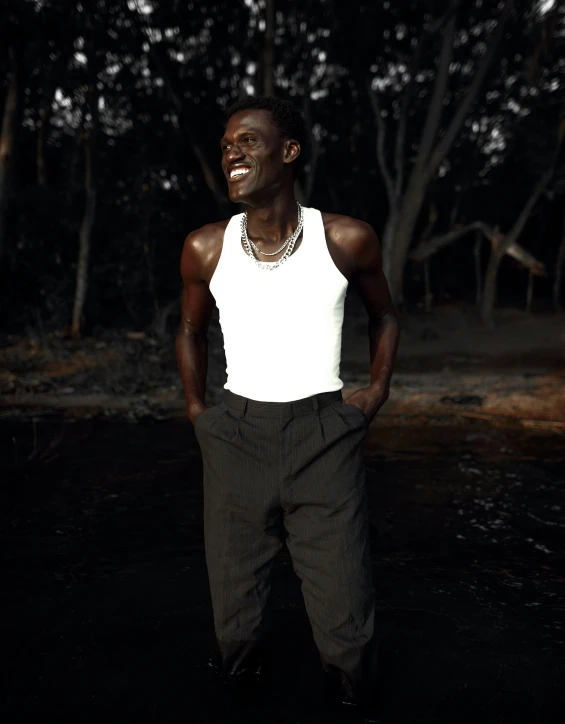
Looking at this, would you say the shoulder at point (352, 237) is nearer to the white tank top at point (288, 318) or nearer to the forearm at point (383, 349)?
the white tank top at point (288, 318)

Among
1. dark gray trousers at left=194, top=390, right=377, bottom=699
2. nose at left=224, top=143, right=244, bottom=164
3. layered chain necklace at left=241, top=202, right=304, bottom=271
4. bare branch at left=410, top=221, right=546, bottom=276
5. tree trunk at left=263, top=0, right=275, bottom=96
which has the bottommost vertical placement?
dark gray trousers at left=194, top=390, right=377, bottom=699

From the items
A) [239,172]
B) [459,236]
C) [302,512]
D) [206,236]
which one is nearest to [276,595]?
[302,512]

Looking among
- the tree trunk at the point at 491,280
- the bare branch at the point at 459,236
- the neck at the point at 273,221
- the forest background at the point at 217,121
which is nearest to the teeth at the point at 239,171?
the neck at the point at 273,221

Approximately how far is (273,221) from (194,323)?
0.56 metres

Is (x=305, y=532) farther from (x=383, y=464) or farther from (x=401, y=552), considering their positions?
(x=383, y=464)

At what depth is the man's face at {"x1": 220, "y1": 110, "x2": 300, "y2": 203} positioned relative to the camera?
2400mm

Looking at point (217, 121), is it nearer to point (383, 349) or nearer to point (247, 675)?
point (383, 349)

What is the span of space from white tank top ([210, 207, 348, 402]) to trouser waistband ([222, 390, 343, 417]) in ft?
0.05

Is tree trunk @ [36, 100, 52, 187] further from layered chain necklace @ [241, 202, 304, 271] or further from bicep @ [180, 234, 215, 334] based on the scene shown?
layered chain necklace @ [241, 202, 304, 271]

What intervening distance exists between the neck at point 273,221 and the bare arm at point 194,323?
7.8 inches

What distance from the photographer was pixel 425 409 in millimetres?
8703

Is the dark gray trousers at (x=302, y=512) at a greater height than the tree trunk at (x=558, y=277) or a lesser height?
lesser

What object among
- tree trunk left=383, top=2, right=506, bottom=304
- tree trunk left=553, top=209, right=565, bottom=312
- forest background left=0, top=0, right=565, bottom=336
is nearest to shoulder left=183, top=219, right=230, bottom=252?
forest background left=0, top=0, right=565, bottom=336

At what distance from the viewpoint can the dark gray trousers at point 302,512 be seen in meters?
2.33
